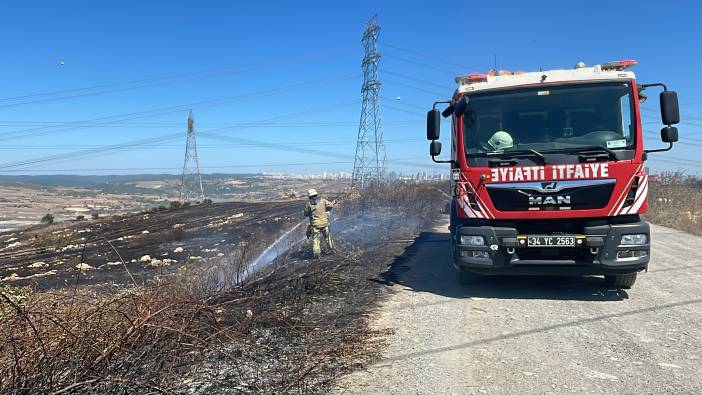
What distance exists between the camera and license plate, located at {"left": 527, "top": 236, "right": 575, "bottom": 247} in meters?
5.29

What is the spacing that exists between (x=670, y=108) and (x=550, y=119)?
1.35 m

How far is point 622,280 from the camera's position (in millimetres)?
5922

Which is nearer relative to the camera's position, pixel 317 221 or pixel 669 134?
pixel 669 134

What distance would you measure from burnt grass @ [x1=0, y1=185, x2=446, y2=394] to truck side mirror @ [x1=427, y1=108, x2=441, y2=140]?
2316 millimetres

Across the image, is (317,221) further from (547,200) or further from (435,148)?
(547,200)

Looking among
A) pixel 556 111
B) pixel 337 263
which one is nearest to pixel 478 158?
pixel 556 111

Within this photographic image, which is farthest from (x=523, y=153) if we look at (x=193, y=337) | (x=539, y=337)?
(x=193, y=337)

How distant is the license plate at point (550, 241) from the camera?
5293 millimetres

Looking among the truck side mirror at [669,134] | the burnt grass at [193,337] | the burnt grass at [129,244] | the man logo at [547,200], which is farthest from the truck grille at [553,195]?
the burnt grass at [129,244]

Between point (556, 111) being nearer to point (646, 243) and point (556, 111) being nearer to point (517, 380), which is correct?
point (646, 243)

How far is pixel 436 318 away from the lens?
5.12 meters

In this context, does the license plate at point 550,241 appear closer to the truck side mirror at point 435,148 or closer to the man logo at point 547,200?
the man logo at point 547,200

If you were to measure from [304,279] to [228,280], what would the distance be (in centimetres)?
107

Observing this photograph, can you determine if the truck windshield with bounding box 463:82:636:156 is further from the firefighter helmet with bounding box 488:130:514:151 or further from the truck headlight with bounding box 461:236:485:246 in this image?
the truck headlight with bounding box 461:236:485:246
